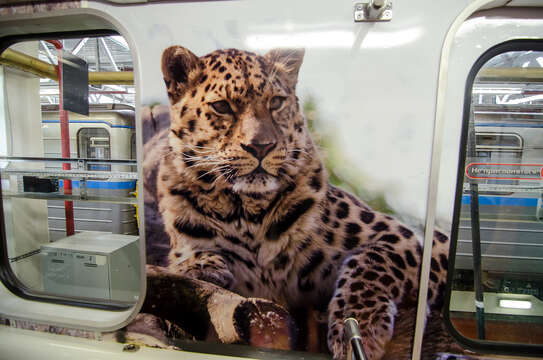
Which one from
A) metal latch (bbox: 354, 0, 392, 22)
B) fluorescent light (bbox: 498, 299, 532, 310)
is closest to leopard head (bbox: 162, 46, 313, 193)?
metal latch (bbox: 354, 0, 392, 22)

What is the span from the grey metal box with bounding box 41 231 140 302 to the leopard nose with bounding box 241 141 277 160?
5.47ft

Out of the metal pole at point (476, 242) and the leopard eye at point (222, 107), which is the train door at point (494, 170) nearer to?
the metal pole at point (476, 242)

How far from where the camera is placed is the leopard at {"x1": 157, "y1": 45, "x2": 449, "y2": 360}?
4.06 ft

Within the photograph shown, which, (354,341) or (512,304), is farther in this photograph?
(512,304)

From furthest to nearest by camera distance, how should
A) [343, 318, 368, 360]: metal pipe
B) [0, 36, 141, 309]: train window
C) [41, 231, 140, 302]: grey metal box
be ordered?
[41, 231, 140, 302]: grey metal box
[0, 36, 141, 309]: train window
[343, 318, 368, 360]: metal pipe

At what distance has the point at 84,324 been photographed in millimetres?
1538

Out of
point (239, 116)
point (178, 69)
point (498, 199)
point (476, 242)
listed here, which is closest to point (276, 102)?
point (239, 116)

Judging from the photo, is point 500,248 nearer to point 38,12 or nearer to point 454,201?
point 454,201

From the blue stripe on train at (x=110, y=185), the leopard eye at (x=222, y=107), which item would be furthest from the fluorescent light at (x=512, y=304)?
the blue stripe on train at (x=110, y=185)

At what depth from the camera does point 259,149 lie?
1242 millimetres

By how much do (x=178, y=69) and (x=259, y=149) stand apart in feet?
1.87

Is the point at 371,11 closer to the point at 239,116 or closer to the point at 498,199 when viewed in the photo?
the point at 239,116

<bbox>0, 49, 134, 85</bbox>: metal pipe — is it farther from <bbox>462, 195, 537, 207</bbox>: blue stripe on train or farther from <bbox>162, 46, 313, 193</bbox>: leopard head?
<bbox>462, 195, 537, 207</bbox>: blue stripe on train

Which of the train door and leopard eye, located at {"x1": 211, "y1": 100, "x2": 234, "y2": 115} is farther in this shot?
leopard eye, located at {"x1": 211, "y1": 100, "x2": 234, "y2": 115}
